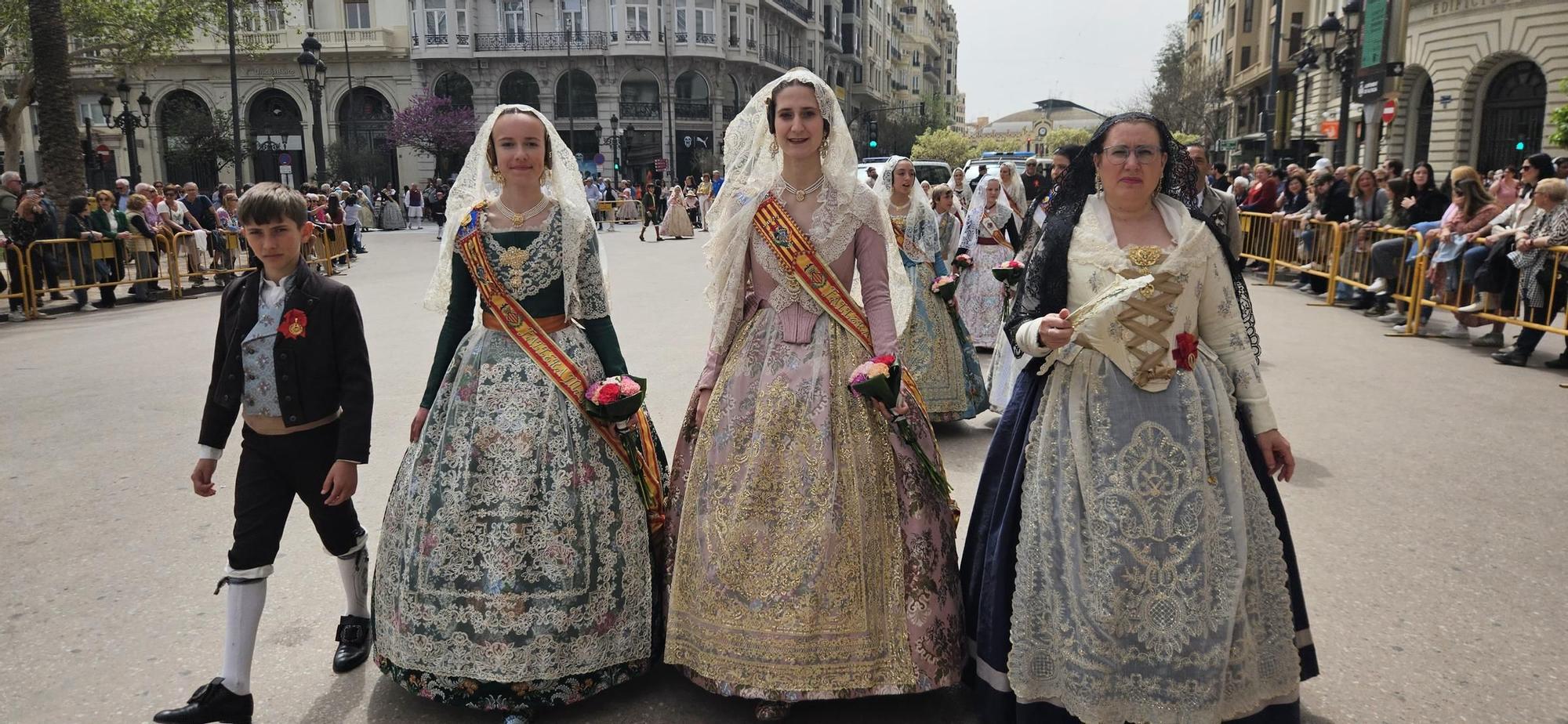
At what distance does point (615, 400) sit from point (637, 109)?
48.4 metres

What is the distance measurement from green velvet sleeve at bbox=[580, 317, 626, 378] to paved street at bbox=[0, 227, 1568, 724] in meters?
1.03

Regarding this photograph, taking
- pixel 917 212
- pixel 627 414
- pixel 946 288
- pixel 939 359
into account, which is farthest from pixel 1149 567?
pixel 917 212

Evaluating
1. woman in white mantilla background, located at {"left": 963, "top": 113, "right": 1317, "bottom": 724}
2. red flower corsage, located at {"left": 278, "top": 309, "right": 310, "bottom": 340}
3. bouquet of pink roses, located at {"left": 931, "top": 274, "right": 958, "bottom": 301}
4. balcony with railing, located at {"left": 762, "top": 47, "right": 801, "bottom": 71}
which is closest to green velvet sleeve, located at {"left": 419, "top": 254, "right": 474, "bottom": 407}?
red flower corsage, located at {"left": 278, "top": 309, "right": 310, "bottom": 340}

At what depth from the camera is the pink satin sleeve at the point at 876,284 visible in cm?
324

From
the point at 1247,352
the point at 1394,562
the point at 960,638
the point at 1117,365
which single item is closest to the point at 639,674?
the point at 960,638

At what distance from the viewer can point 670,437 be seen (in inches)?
253

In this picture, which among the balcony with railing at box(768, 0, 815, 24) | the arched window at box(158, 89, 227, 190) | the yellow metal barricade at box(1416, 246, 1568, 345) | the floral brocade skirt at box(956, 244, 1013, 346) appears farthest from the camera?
the balcony with railing at box(768, 0, 815, 24)

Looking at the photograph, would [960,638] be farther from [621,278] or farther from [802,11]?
[802,11]

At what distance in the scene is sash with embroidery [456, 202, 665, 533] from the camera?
3184 mm

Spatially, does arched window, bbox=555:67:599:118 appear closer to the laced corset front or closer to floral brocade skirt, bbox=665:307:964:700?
the laced corset front

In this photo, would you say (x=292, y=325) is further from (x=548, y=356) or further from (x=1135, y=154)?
(x=1135, y=154)

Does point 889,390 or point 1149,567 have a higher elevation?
point 889,390

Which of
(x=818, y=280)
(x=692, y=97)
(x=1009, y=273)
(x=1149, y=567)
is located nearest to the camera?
(x=1149, y=567)

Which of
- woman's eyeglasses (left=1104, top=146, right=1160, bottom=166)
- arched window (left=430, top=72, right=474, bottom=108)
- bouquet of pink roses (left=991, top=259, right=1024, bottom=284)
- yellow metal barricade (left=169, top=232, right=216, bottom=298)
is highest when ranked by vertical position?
arched window (left=430, top=72, right=474, bottom=108)
